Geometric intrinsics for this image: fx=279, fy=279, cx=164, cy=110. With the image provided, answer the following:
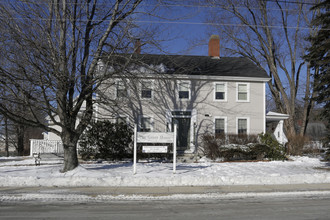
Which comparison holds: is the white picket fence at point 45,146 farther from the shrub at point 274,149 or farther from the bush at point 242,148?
the shrub at point 274,149

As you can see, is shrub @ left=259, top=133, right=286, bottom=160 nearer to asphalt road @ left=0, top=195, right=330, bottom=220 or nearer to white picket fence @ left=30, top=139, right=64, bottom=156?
asphalt road @ left=0, top=195, right=330, bottom=220

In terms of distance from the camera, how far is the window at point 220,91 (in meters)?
18.5

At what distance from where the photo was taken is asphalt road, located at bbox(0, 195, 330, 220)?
5.82 meters

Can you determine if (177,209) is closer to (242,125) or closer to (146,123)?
(146,123)

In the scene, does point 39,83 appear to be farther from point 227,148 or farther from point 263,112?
point 263,112

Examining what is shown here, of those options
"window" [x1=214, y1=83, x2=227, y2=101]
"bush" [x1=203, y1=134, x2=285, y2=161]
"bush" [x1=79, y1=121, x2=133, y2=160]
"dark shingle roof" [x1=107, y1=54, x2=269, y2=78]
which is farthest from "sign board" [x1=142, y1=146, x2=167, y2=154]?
"window" [x1=214, y1=83, x2=227, y2=101]

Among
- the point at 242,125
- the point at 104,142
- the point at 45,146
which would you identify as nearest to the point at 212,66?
the point at 242,125

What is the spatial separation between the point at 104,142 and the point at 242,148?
25.0ft

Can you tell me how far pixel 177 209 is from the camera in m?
6.42

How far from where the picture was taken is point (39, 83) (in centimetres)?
923

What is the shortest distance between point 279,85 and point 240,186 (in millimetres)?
18645

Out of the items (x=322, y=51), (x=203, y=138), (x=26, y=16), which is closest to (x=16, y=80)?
(x=26, y=16)

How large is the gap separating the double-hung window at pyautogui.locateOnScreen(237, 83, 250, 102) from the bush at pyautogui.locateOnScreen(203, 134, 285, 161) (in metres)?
3.26

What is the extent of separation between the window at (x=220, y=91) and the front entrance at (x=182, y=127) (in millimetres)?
2429
